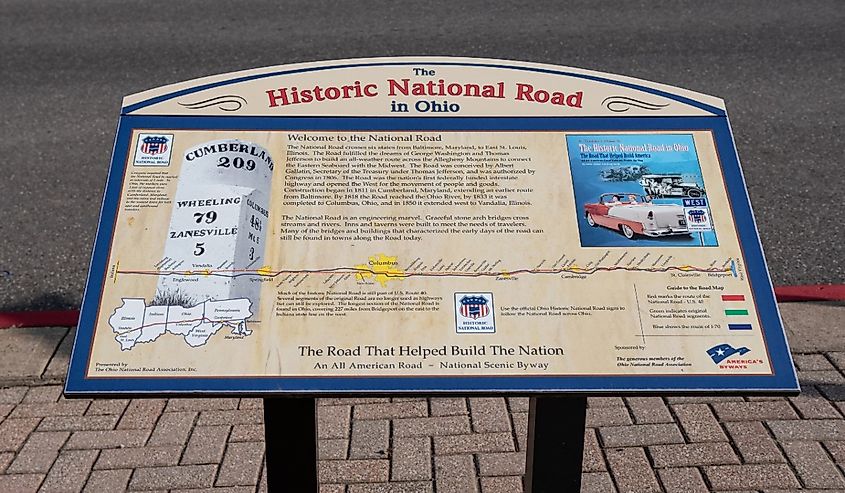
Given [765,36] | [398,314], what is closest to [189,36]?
[765,36]

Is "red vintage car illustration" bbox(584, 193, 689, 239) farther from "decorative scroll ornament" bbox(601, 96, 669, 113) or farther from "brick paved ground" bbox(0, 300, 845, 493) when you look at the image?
"brick paved ground" bbox(0, 300, 845, 493)

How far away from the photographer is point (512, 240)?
2.36 m

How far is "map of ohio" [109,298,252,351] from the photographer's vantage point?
2209 mm

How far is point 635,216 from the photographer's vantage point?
7.72 feet

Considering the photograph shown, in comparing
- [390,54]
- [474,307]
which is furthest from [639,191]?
[390,54]

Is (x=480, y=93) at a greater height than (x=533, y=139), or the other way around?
(x=480, y=93)

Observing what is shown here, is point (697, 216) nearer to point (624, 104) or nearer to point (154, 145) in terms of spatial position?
point (624, 104)

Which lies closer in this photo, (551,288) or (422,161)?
(551,288)

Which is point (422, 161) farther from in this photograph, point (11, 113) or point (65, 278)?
point (11, 113)

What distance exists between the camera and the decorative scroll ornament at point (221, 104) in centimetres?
257

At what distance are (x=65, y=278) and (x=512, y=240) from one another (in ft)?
10.6

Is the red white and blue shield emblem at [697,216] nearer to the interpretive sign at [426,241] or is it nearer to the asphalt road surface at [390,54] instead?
the interpretive sign at [426,241]

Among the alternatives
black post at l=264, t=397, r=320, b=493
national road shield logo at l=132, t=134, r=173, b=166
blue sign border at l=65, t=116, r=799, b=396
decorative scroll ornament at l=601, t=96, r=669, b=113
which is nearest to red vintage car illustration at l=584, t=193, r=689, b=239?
blue sign border at l=65, t=116, r=799, b=396

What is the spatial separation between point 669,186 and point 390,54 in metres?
5.39
